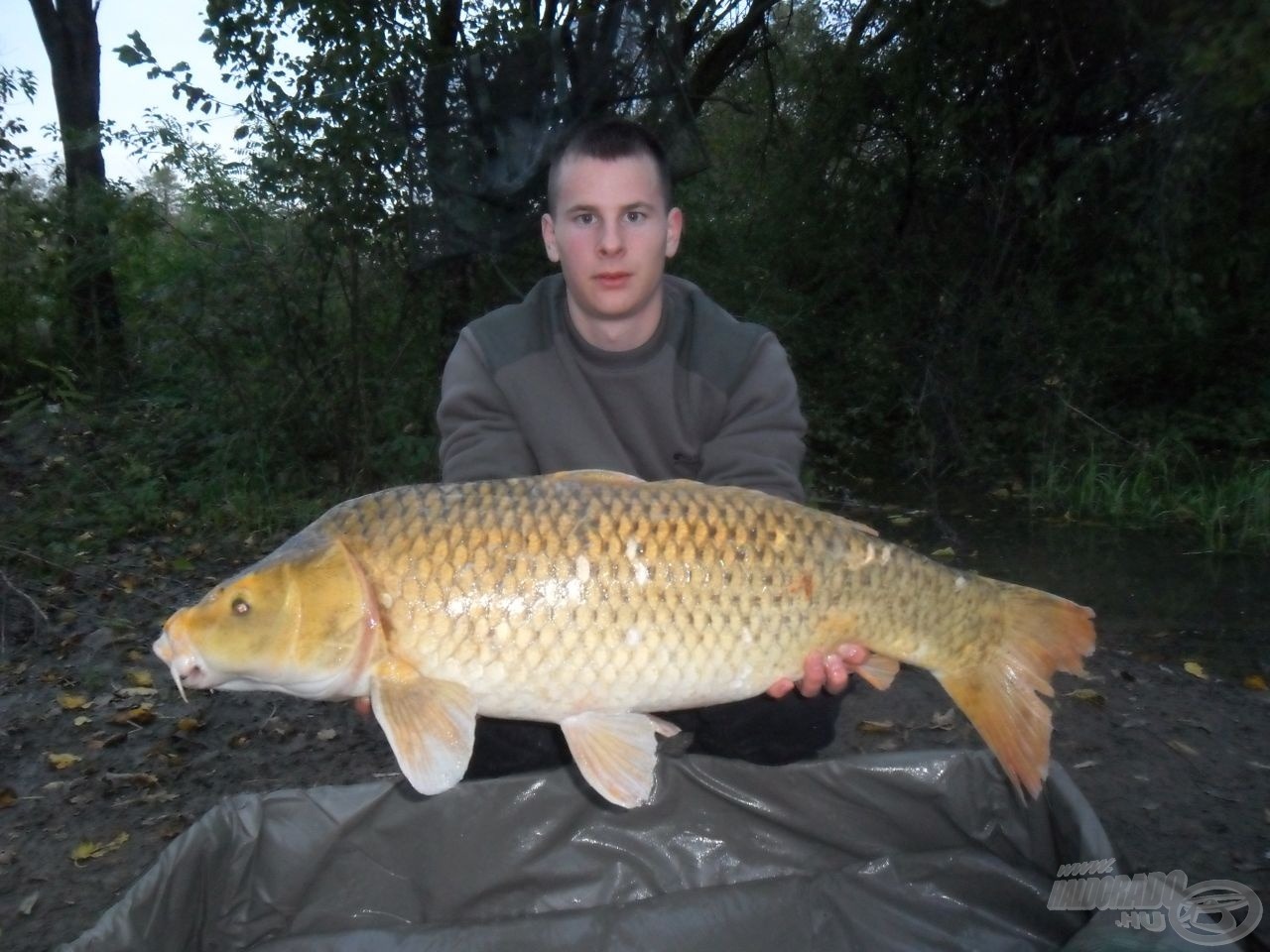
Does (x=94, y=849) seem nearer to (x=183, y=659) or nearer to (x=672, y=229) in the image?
(x=183, y=659)

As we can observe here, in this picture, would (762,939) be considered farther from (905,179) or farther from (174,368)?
(905,179)

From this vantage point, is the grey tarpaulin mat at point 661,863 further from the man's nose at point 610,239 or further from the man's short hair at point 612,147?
the man's short hair at point 612,147

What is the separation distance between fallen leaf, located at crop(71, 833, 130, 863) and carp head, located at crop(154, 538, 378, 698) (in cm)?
76

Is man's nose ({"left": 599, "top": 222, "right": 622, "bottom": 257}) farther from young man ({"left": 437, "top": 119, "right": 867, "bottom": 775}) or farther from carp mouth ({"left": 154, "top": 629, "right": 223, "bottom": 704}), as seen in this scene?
carp mouth ({"left": 154, "top": 629, "right": 223, "bottom": 704})

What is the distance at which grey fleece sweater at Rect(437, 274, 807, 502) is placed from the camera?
1.82 metres

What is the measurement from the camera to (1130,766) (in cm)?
204

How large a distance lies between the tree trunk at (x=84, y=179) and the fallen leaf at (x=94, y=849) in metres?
3.55

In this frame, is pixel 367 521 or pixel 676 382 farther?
pixel 676 382

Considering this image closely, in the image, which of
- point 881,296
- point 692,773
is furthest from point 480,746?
point 881,296

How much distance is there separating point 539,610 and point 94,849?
1119mm

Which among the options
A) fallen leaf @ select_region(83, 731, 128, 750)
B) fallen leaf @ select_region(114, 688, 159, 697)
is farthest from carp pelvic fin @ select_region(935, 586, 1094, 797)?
fallen leaf @ select_region(114, 688, 159, 697)

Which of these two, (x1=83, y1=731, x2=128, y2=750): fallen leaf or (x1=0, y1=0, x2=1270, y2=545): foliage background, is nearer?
(x1=83, y1=731, x2=128, y2=750): fallen leaf

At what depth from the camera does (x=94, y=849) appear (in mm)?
1837

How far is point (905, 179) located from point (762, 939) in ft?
15.6
